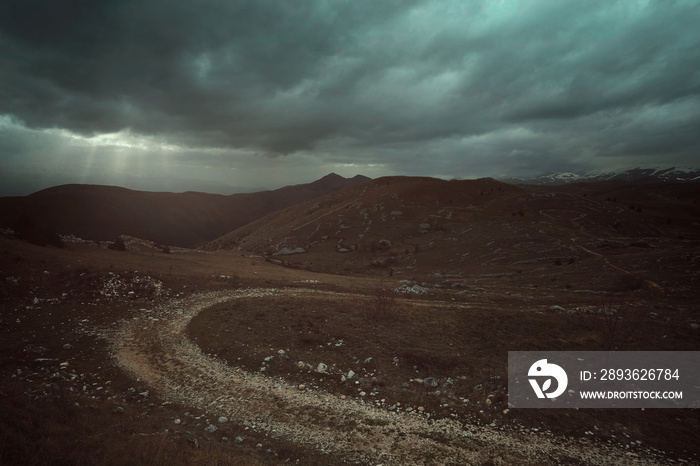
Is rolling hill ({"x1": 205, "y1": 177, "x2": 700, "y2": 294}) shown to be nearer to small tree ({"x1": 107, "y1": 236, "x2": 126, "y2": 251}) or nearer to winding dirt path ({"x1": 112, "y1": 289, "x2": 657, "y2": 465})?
small tree ({"x1": 107, "y1": 236, "x2": 126, "y2": 251})

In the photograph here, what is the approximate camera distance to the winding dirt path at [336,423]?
9836 millimetres

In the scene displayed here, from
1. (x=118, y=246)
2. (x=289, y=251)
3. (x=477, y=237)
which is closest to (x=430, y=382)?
(x=118, y=246)

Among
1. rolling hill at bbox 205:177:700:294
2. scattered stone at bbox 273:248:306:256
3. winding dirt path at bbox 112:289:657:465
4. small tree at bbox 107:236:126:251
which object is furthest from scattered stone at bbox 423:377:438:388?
scattered stone at bbox 273:248:306:256

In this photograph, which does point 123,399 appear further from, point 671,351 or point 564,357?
point 671,351

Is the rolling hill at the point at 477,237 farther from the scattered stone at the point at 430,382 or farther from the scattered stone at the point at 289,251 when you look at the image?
the scattered stone at the point at 430,382

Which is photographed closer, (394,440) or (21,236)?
(394,440)

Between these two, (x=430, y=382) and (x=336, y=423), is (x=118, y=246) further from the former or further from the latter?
(x=430, y=382)

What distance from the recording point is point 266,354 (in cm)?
1628

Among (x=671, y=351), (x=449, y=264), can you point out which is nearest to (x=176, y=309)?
(x=671, y=351)

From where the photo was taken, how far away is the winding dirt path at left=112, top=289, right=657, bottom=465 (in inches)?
387

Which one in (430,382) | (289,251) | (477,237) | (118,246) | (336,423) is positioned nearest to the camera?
(336,423)

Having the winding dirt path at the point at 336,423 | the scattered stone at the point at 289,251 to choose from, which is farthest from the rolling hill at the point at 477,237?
the winding dirt path at the point at 336,423

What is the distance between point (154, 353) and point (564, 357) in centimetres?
2282

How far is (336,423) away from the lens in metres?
11.2
